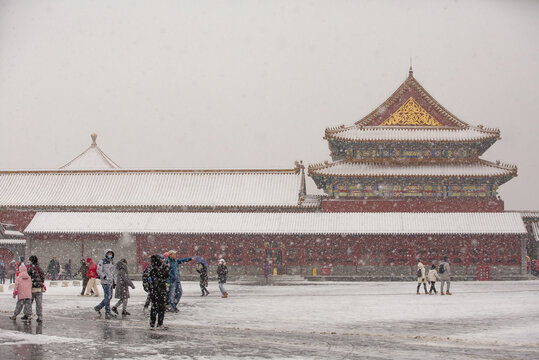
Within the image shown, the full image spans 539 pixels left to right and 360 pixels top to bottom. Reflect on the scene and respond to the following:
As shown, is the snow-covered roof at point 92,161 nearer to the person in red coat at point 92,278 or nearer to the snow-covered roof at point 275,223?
the snow-covered roof at point 275,223

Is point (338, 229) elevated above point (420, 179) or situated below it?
below

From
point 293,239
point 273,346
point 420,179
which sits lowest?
point 273,346

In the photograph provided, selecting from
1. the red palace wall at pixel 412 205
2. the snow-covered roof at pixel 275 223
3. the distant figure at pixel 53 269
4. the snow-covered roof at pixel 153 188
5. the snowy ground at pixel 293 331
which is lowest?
the snowy ground at pixel 293 331

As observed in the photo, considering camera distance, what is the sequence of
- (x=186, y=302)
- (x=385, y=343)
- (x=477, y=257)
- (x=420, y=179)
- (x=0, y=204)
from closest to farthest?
(x=385, y=343), (x=186, y=302), (x=477, y=257), (x=420, y=179), (x=0, y=204)

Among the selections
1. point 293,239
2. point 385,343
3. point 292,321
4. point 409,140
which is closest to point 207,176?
point 293,239

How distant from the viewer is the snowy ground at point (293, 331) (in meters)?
11.5

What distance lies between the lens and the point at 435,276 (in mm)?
26672

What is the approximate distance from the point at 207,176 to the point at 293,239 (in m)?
9.83

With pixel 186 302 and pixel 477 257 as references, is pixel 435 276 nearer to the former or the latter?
pixel 186 302

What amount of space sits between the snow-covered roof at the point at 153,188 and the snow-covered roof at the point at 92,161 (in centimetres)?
1371

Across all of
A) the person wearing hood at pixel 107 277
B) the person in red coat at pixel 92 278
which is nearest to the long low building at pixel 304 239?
the person in red coat at pixel 92 278

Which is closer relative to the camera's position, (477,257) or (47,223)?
(477,257)

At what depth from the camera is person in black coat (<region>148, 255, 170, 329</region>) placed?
14.5m

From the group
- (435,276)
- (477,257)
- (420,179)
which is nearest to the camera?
(435,276)
